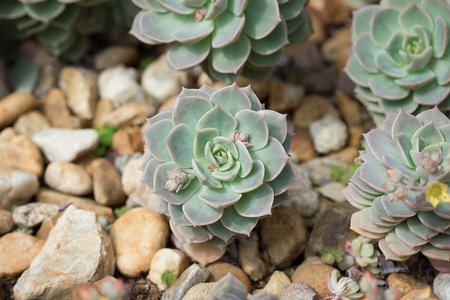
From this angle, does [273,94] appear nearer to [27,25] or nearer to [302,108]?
[302,108]

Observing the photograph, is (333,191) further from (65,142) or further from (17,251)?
(17,251)

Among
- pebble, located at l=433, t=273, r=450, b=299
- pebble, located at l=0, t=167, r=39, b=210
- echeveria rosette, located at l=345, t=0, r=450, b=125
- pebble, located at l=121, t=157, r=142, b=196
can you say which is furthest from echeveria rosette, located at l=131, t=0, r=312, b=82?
pebble, located at l=433, t=273, r=450, b=299

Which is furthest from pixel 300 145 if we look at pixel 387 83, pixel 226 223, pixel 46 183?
pixel 46 183

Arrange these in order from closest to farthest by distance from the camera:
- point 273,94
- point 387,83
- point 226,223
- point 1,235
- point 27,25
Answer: point 226,223 < point 1,235 < point 387,83 < point 27,25 < point 273,94

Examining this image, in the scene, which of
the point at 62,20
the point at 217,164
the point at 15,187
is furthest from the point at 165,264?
the point at 62,20

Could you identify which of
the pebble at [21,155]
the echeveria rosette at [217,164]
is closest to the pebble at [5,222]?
the pebble at [21,155]

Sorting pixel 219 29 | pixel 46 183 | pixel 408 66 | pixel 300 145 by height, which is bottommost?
pixel 300 145
